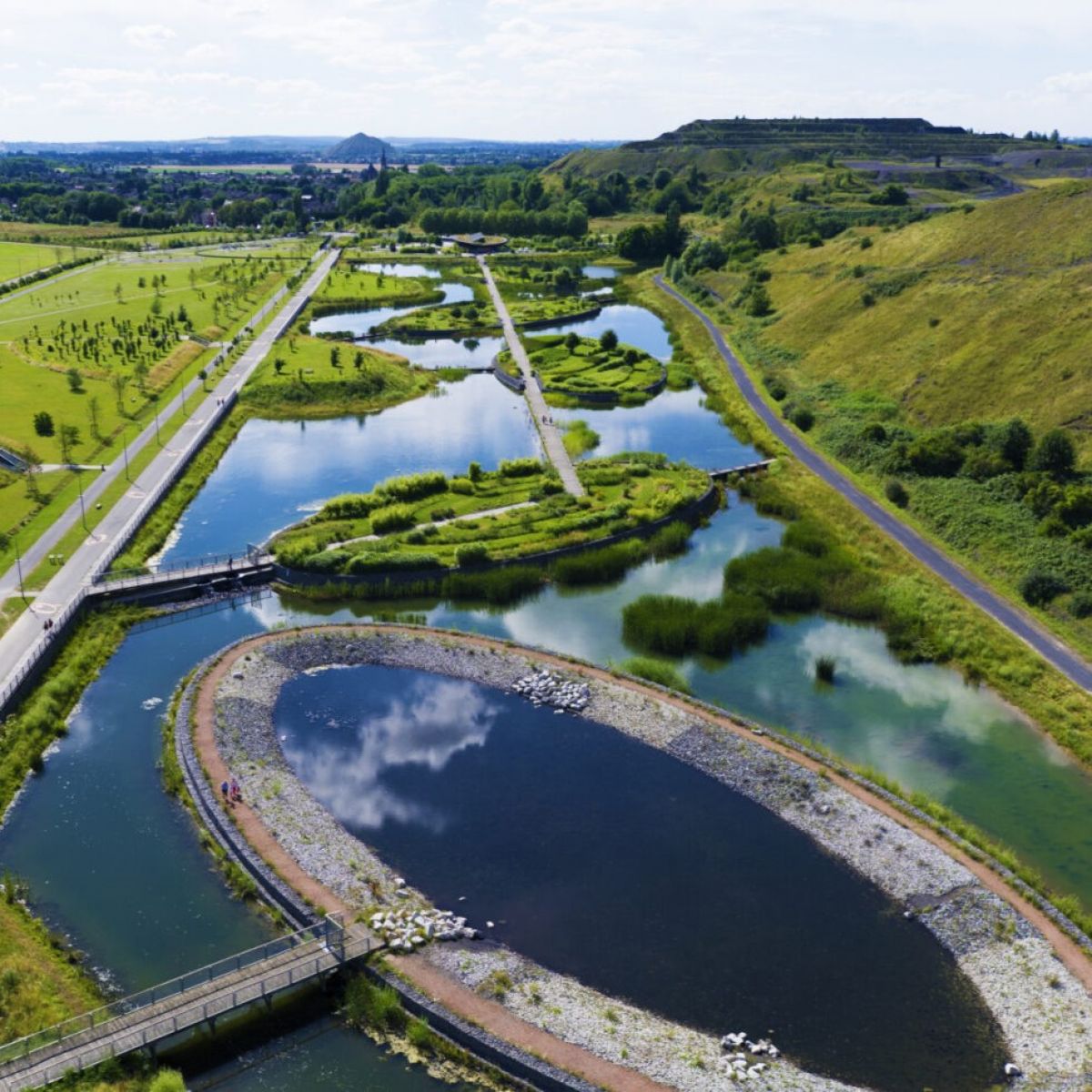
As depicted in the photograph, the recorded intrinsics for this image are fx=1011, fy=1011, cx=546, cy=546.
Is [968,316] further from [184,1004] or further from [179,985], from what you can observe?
[184,1004]

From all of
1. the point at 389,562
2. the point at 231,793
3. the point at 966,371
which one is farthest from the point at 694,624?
the point at 966,371

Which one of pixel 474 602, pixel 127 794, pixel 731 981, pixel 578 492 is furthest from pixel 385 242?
pixel 731 981

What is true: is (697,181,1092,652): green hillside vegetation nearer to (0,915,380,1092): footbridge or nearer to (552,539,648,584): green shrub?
(552,539,648,584): green shrub

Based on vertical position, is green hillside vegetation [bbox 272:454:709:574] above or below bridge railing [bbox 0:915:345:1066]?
above

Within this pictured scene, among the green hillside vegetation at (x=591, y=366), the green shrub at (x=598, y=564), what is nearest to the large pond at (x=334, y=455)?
the green hillside vegetation at (x=591, y=366)

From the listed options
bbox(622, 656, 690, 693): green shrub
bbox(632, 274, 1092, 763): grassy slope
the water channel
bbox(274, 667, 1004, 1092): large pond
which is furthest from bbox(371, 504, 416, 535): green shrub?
bbox(632, 274, 1092, 763): grassy slope

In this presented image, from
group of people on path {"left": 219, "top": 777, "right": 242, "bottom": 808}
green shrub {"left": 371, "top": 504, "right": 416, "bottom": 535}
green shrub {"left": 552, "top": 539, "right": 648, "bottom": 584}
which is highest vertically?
green shrub {"left": 371, "top": 504, "right": 416, "bottom": 535}
